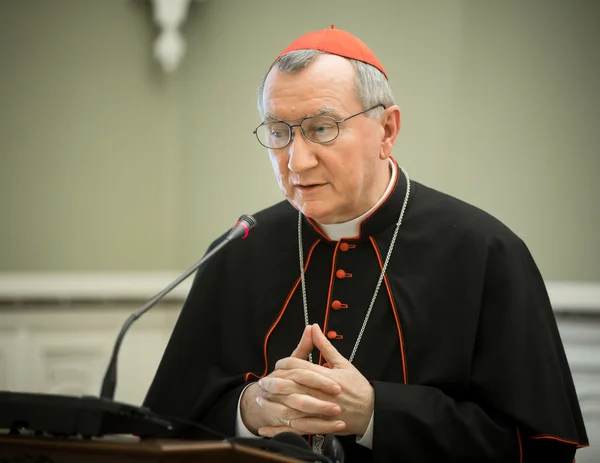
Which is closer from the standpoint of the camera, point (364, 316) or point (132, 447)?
point (132, 447)

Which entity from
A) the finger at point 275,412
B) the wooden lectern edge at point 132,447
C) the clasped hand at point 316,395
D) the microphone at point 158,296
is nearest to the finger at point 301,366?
the clasped hand at point 316,395

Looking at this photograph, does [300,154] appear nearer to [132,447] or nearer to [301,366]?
[301,366]

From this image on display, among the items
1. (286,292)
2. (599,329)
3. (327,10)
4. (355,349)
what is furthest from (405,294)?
(327,10)

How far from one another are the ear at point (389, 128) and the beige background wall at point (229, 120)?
147 cm

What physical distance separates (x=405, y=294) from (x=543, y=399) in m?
0.54

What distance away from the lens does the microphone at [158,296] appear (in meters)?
1.82

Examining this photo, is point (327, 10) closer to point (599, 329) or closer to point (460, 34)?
point (460, 34)

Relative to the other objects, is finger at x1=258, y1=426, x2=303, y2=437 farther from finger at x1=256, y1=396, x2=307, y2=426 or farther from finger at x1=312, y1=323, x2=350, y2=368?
finger at x1=312, y1=323, x2=350, y2=368

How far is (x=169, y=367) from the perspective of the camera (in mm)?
2861

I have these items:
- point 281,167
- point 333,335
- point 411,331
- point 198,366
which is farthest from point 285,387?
point 281,167

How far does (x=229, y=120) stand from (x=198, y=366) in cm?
180

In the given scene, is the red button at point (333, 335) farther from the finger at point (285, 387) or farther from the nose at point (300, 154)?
the nose at point (300, 154)

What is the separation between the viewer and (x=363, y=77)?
8.50ft

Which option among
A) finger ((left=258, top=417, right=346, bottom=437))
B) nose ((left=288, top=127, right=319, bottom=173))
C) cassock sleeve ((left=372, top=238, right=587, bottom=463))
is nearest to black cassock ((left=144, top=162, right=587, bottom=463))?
cassock sleeve ((left=372, top=238, right=587, bottom=463))
